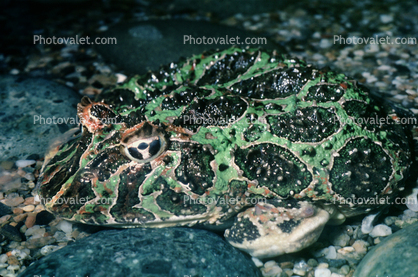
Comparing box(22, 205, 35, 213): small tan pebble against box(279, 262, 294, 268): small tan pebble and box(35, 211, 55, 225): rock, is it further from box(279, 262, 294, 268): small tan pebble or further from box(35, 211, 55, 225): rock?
box(279, 262, 294, 268): small tan pebble

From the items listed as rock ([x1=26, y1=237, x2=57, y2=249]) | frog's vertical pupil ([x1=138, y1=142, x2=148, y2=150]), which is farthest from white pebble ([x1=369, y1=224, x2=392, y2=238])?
rock ([x1=26, y1=237, x2=57, y2=249])

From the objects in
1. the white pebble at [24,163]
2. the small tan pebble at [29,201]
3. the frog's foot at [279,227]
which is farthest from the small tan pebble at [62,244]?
the frog's foot at [279,227]

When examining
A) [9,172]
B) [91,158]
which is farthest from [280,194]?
[9,172]

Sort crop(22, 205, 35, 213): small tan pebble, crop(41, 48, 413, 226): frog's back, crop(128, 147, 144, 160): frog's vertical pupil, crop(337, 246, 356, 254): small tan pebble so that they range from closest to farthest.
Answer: crop(128, 147, 144, 160): frog's vertical pupil
crop(41, 48, 413, 226): frog's back
crop(337, 246, 356, 254): small tan pebble
crop(22, 205, 35, 213): small tan pebble

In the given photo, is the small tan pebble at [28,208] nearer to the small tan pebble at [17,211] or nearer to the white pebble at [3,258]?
the small tan pebble at [17,211]

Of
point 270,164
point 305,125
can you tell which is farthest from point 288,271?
point 305,125

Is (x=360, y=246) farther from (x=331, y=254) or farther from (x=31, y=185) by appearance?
(x=31, y=185)
